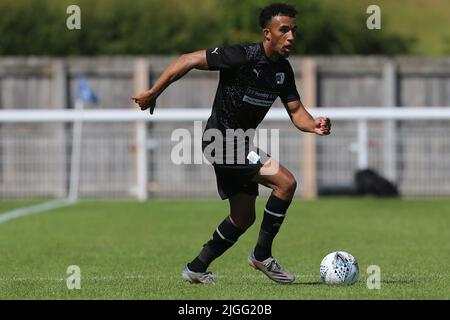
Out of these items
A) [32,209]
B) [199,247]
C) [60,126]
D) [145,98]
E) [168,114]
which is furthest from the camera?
[60,126]

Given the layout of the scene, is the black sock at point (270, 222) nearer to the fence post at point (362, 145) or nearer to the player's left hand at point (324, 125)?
the player's left hand at point (324, 125)

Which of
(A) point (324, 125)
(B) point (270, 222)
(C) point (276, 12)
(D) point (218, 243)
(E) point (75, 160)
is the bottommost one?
(D) point (218, 243)

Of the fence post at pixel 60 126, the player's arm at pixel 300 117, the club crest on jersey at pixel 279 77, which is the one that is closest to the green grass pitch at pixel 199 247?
the player's arm at pixel 300 117

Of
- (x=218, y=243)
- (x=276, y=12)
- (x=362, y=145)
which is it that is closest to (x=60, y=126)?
(x=362, y=145)

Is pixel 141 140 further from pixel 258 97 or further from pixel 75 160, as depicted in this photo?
pixel 258 97

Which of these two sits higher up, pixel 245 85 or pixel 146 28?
pixel 146 28

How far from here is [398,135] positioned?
23.1m

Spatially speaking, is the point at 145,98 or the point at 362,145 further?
the point at 362,145

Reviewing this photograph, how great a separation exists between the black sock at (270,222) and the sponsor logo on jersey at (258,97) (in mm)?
766

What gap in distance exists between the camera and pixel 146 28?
84.6 feet

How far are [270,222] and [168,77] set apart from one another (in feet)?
4.99

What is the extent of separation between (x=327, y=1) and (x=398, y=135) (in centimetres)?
462

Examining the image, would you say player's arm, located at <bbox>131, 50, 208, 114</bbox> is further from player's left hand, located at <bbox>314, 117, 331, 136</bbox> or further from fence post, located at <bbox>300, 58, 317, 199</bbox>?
fence post, located at <bbox>300, 58, 317, 199</bbox>

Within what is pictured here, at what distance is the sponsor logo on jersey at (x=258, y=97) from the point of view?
9250 mm
